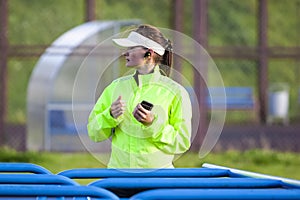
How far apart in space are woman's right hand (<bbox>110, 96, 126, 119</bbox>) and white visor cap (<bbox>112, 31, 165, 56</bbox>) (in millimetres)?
301

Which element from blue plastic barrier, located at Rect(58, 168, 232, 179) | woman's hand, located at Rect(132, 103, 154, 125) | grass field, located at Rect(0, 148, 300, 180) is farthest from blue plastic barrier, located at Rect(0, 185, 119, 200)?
grass field, located at Rect(0, 148, 300, 180)

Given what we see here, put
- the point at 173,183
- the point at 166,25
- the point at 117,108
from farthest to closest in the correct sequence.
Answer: the point at 166,25 → the point at 117,108 → the point at 173,183

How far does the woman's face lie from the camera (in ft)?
15.0

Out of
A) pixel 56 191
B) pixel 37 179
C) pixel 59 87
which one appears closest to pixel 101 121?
pixel 37 179

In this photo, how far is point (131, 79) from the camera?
4602 millimetres

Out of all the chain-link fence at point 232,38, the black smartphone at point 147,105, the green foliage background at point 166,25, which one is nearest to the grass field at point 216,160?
the chain-link fence at point 232,38

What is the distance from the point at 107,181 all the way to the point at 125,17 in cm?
1598

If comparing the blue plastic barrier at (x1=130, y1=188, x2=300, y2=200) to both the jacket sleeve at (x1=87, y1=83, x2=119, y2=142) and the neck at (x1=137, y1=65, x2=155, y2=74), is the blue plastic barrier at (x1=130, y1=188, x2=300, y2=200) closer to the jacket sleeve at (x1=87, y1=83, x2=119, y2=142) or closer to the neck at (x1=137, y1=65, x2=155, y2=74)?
the jacket sleeve at (x1=87, y1=83, x2=119, y2=142)

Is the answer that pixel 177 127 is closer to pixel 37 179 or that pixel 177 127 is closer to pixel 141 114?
pixel 141 114

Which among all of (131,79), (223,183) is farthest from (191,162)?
(223,183)

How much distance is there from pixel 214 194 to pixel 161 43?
1660mm

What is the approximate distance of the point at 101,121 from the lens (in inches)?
177

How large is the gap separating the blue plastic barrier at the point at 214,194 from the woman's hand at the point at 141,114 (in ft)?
3.98

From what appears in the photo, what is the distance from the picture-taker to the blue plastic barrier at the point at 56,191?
3.09 m
